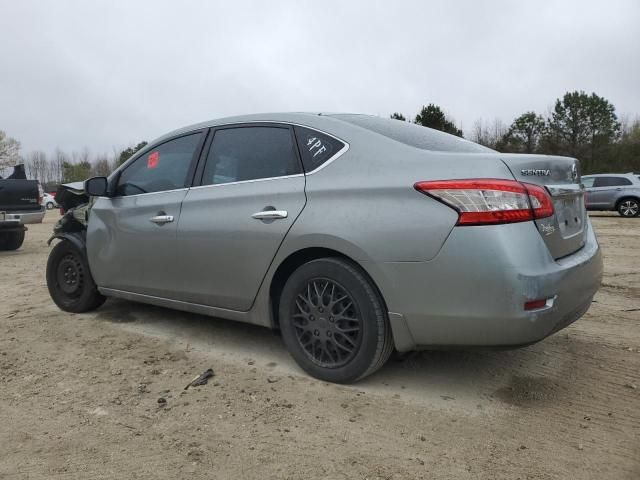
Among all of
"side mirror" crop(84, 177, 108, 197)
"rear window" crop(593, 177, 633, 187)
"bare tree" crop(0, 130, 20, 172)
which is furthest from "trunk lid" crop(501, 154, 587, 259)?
"bare tree" crop(0, 130, 20, 172)

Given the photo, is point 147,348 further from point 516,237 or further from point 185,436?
point 516,237

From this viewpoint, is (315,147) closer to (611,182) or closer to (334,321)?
(334,321)

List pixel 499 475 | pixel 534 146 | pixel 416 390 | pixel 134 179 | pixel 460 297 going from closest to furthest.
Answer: pixel 499 475 → pixel 460 297 → pixel 416 390 → pixel 134 179 → pixel 534 146

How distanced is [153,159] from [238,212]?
49.2 inches

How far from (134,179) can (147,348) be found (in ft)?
4.56

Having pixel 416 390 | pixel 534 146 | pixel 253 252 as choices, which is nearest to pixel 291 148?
pixel 253 252

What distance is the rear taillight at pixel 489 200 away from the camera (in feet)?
8.07

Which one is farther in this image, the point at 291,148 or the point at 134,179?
the point at 134,179

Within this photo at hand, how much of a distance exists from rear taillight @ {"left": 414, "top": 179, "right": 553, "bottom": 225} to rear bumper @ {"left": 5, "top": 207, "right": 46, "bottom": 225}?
29.2 ft

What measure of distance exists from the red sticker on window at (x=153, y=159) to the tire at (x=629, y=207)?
17593 mm

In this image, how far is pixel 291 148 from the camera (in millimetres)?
3248

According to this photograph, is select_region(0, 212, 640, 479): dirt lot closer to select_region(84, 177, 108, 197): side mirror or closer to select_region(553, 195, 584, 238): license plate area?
select_region(553, 195, 584, 238): license plate area

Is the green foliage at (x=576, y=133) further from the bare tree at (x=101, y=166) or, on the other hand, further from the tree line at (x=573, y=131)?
the bare tree at (x=101, y=166)

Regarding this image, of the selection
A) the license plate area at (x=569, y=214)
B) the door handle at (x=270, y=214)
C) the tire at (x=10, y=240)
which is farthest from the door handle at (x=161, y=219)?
the tire at (x=10, y=240)
